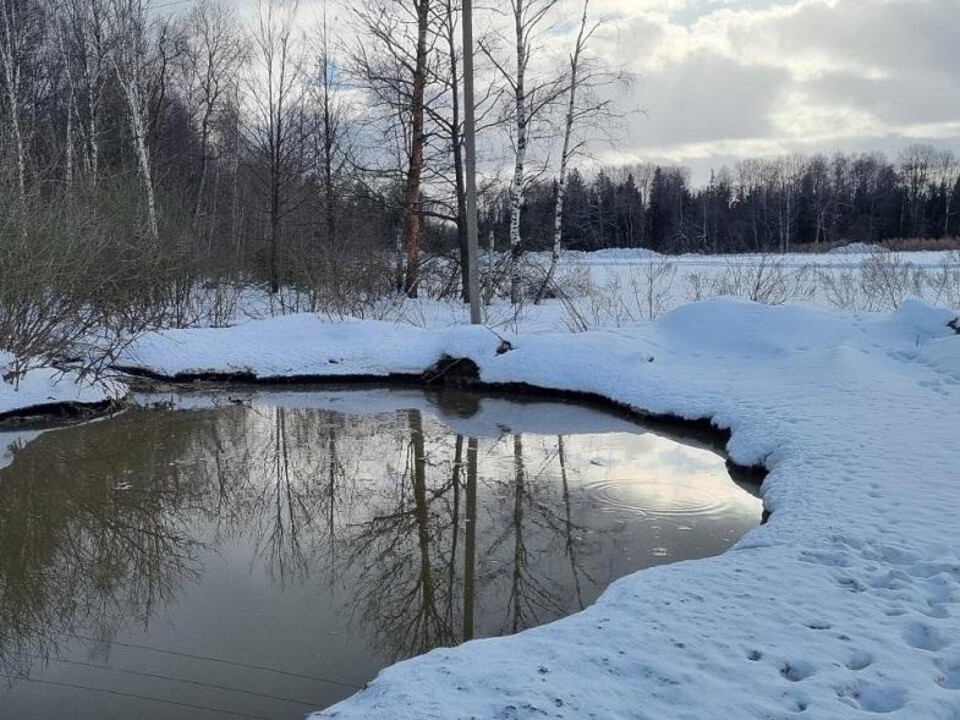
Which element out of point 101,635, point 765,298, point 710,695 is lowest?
point 101,635

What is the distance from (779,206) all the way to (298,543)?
57.4 meters

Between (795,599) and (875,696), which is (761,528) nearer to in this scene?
(795,599)

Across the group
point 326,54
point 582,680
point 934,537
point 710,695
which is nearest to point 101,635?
point 582,680

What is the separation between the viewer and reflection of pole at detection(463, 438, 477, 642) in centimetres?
485

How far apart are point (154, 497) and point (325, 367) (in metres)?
6.22

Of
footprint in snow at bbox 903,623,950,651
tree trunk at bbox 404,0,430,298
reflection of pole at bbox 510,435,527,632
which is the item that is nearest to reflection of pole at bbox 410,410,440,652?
reflection of pole at bbox 510,435,527,632

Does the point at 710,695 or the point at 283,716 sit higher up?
the point at 710,695

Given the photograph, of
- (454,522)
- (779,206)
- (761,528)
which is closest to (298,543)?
(454,522)

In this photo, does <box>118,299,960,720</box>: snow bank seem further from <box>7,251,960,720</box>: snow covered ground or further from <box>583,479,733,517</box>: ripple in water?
<box>583,479,733,517</box>: ripple in water

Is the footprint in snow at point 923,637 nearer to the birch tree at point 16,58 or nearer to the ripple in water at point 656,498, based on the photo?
the ripple in water at point 656,498

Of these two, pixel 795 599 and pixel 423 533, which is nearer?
pixel 795 599

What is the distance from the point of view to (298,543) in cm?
621

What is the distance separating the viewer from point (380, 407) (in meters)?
11.7

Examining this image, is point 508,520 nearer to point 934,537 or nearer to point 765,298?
point 934,537
